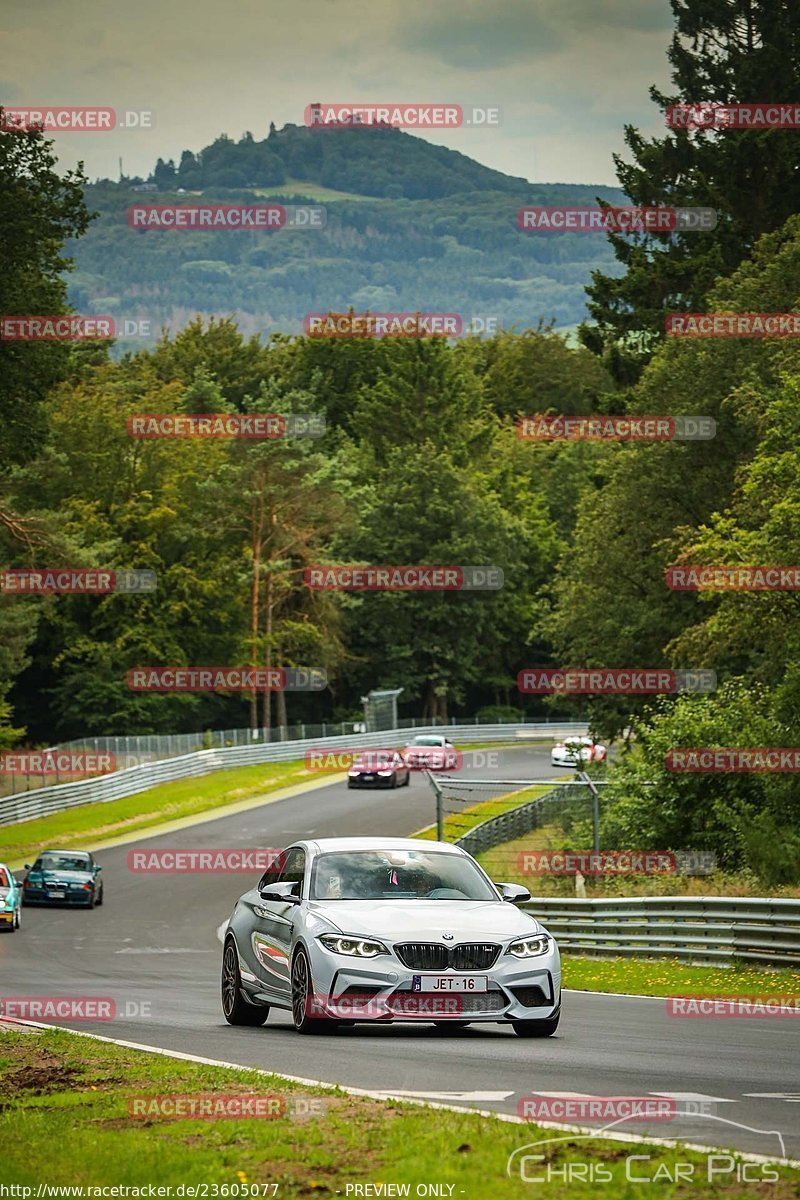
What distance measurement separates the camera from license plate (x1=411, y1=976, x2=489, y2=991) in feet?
44.0

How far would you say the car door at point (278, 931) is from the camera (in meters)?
14.2

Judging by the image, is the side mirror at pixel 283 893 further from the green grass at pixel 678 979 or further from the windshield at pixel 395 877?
the green grass at pixel 678 979

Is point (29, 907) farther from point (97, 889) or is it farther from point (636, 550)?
point (636, 550)

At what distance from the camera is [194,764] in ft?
244

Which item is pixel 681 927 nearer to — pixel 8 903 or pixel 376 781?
pixel 8 903

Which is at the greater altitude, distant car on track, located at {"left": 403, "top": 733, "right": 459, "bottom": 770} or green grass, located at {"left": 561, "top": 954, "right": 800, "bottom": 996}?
green grass, located at {"left": 561, "top": 954, "right": 800, "bottom": 996}

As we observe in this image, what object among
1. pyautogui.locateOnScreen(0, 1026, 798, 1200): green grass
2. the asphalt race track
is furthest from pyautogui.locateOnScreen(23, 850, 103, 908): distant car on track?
pyautogui.locateOnScreen(0, 1026, 798, 1200): green grass

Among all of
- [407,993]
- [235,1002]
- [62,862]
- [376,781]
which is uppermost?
[407,993]

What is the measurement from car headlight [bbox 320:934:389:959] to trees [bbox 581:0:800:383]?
47.0m

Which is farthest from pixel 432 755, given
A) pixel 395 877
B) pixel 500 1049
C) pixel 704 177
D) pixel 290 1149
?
pixel 290 1149

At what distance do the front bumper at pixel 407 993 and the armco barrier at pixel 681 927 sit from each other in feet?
25.4

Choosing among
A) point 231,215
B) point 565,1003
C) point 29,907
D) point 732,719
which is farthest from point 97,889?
point 231,215

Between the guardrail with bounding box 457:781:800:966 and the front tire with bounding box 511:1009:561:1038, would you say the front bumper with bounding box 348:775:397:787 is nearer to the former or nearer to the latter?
the guardrail with bounding box 457:781:800:966

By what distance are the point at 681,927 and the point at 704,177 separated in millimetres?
39571
